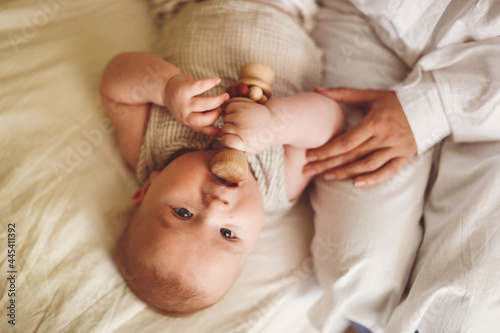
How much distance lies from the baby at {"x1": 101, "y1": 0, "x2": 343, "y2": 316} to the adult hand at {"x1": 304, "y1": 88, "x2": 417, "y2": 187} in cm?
5

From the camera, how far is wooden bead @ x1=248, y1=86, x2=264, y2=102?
64cm

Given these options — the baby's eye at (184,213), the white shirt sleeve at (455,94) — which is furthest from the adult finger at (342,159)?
the baby's eye at (184,213)

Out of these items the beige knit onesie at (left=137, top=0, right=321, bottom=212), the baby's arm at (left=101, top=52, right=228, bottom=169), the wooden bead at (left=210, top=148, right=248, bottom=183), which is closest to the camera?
the wooden bead at (left=210, top=148, right=248, bottom=183)

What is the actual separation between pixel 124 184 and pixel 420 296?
0.72 meters

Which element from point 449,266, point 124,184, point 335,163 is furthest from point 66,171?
point 449,266

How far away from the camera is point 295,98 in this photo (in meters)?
0.75

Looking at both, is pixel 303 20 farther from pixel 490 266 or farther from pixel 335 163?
pixel 490 266

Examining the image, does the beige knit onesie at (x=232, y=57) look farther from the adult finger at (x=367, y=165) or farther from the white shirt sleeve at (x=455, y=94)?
the white shirt sleeve at (x=455, y=94)

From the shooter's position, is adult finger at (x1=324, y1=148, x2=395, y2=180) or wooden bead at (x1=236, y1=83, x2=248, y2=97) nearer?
wooden bead at (x1=236, y1=83, x2=248, y2=97)

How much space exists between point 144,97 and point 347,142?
48 centimetres

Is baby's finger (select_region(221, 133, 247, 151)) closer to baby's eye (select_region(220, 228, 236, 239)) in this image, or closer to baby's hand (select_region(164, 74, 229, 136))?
baby's hand (select_region(164, 74, 229, 136))

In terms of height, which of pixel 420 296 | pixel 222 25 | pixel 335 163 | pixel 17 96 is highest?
pixel 222 25

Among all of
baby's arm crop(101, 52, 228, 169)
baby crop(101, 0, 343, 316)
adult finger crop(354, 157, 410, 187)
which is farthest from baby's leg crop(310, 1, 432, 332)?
baby's arm crop(101, 52, 228, 169)

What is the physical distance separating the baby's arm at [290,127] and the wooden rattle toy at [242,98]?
18mm
